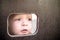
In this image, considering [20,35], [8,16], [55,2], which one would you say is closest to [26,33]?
[20,35]

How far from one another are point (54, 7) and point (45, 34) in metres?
0.17

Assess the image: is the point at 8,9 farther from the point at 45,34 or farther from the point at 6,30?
the point at 45,34

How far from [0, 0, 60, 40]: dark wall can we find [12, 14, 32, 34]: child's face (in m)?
0.03

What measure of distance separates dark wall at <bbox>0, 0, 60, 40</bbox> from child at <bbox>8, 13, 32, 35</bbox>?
27 mm

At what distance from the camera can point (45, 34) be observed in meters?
0.77

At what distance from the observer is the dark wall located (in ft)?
2.18

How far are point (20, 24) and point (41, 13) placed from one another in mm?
139

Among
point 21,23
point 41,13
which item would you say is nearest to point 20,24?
point 21,23

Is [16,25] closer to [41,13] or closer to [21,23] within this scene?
[21,23]

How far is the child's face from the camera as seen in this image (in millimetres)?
698

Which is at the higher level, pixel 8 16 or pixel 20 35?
pixel 8 16

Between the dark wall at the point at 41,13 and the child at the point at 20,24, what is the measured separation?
0.09 feet

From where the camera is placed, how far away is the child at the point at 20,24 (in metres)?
0.69

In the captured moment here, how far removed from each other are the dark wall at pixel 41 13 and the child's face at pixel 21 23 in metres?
0.03
